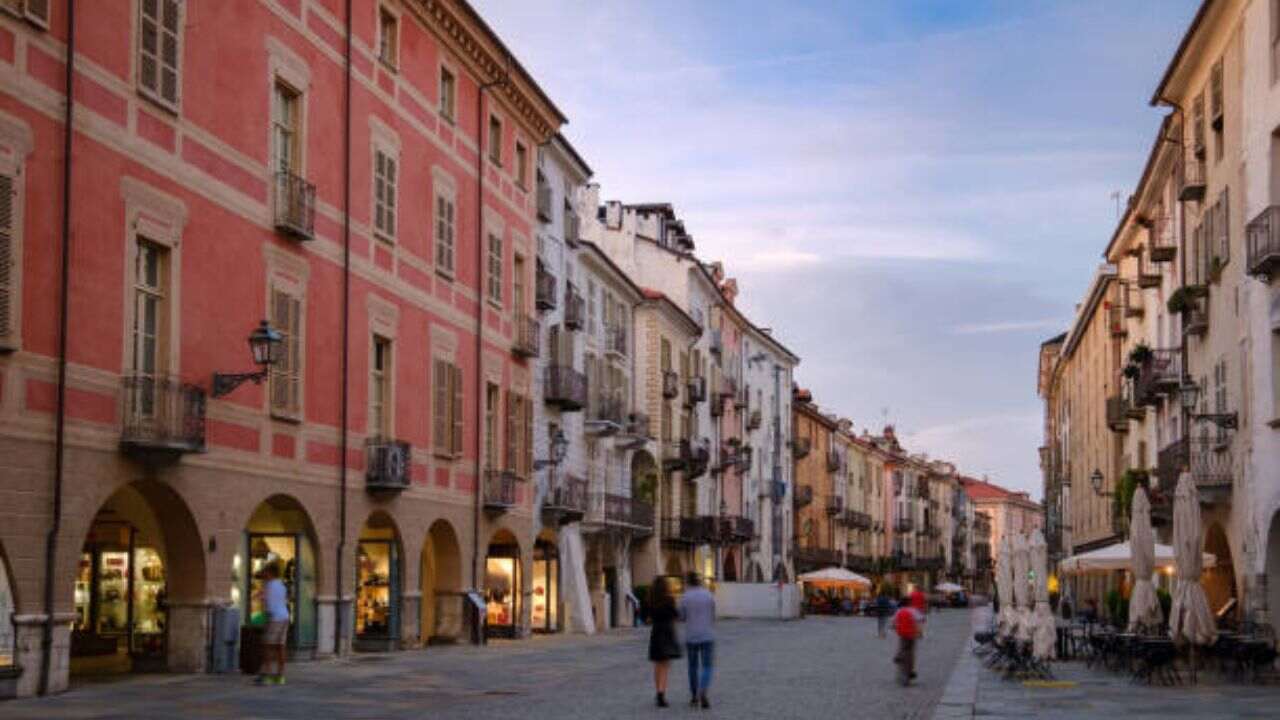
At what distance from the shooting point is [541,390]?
45.8m

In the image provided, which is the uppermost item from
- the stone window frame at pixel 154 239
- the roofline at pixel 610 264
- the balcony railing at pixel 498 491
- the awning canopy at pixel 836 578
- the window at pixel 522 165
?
the window at pixel 522 165

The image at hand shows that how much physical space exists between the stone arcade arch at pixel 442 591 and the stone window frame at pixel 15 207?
18072mm

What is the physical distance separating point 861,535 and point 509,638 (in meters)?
87.5

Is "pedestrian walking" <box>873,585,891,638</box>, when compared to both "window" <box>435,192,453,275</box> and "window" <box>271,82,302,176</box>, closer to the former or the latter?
"window" <box>435,192,453,275</box>

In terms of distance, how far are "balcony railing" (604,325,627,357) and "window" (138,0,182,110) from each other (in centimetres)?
3163

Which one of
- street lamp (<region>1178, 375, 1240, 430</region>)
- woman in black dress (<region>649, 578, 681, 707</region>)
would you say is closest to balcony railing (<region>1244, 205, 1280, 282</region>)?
street lamp (<region>1178, 375, 1240, 430</region>)

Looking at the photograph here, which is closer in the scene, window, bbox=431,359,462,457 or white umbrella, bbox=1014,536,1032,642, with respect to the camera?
white umbrella, bbox=1014,536,1032,642

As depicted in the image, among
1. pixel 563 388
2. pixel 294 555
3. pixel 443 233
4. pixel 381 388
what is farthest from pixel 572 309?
pixel 294 555

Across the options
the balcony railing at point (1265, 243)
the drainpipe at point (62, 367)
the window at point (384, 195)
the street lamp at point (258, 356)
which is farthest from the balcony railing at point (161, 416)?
the balcony railing at point (1265, 243)

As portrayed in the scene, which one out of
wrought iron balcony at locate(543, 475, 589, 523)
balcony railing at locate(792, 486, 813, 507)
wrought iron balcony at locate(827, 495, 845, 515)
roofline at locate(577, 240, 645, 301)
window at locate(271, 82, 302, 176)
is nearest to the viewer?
window at locate(271, 82, 302, 176)

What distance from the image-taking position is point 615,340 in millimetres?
56125

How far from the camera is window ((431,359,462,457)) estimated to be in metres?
36.0

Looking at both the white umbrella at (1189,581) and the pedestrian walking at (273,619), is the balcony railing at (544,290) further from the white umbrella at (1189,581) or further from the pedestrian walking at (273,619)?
the pedestrian walking at (273,619)

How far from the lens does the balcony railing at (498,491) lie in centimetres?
3931
